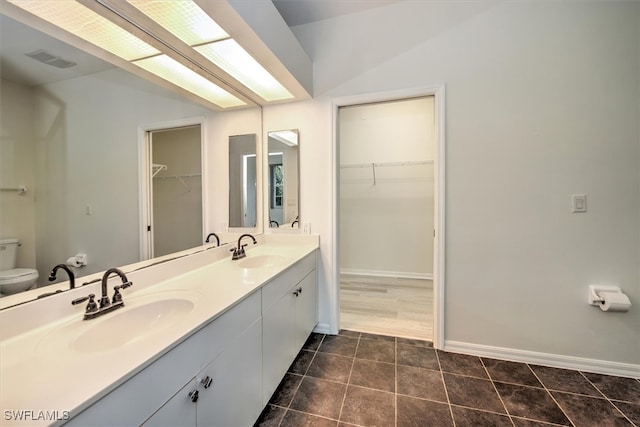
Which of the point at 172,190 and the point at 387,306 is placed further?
the point at 387,306

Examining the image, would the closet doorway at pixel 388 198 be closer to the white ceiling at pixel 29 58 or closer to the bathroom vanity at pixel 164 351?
the bathroom vanity at pixel 164 351

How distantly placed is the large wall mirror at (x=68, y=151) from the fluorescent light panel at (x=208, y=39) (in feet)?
1.07

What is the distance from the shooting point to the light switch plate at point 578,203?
1.73 m

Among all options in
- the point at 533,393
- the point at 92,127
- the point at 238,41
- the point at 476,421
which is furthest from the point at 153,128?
the point at 533,393

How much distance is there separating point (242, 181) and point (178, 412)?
5.67 ft

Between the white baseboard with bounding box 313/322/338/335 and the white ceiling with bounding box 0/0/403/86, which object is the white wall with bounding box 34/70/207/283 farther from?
the white baseboard with bounding box 313/322/338/335

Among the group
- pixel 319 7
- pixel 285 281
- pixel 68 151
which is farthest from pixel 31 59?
pixel 319 7

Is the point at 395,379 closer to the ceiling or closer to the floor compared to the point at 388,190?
closer to the floor

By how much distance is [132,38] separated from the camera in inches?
50.7

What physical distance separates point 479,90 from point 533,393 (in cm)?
206

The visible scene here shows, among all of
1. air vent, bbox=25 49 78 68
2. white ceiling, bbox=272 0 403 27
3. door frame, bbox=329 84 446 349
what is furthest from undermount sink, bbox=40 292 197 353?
white ceiling, bbox=272 0 403 27

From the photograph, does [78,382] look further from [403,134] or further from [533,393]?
[403,134]

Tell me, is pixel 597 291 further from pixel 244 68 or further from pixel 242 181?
pixel 244 68

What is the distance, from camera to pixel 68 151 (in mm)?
1025
